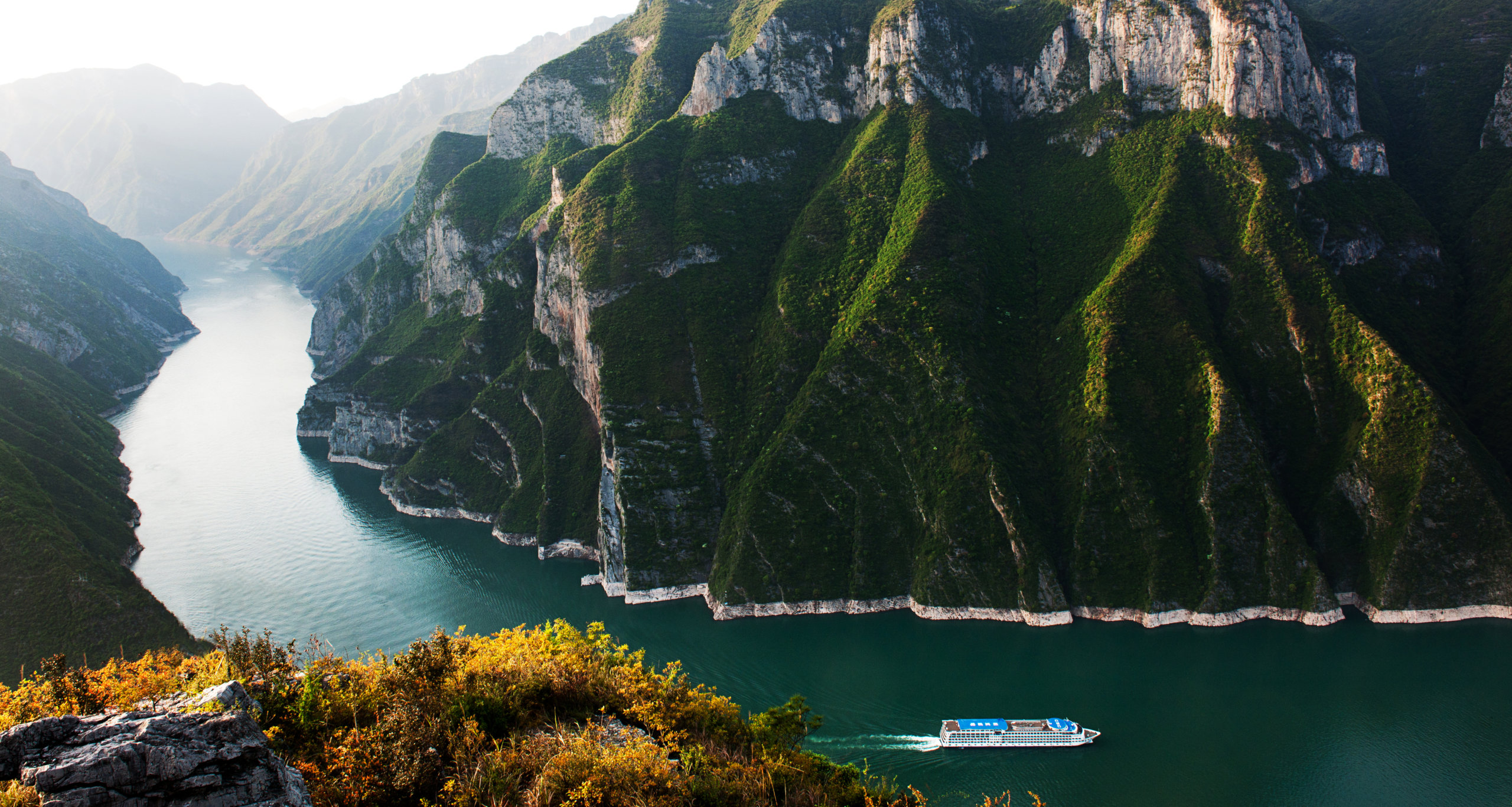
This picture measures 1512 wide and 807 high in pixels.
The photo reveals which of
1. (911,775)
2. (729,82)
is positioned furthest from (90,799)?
(729,82)

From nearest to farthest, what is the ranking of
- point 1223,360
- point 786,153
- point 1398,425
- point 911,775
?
point 911,775 < point 1398,425 < point 1223,360 < point 786,153

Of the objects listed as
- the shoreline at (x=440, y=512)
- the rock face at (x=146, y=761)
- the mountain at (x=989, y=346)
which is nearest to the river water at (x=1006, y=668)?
the shoreline at (x=440, y=512)

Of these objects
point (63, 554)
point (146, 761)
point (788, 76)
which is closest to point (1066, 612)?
point (146, 761)

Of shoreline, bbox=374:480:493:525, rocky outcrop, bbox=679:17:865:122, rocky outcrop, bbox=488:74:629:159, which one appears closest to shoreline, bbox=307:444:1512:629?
shoreline, bbox=374:480:493:525

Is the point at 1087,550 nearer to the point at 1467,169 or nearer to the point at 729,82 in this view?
the point at 1467,169

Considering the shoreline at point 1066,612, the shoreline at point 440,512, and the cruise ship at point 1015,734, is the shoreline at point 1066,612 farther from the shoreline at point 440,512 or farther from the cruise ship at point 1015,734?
the shoreline at point 440,512
